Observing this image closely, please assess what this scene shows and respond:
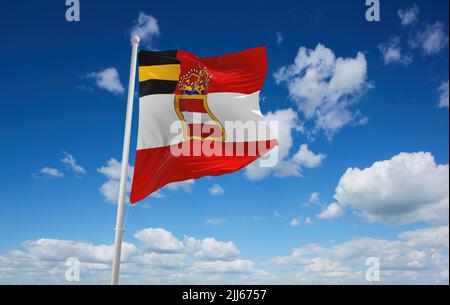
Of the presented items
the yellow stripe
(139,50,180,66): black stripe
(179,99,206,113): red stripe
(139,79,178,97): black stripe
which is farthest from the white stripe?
(139,50,180,66): black stripe

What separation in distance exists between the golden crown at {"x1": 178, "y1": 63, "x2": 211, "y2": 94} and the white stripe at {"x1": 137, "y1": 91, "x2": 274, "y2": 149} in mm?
382

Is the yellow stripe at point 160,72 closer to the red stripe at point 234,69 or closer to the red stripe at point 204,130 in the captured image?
the red stripe at point 234,69

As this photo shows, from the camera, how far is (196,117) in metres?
14.0

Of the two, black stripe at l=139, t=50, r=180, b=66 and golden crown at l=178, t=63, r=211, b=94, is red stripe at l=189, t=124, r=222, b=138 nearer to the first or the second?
golden crown at l=178, t=63, r=211, b=94

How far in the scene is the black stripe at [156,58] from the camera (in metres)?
14.0

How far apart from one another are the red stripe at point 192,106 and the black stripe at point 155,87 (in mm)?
538

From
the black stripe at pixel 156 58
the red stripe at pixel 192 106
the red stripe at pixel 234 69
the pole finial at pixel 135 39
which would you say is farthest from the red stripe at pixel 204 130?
the pole finial at pixel 135 39

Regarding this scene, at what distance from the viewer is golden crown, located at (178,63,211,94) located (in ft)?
46.8

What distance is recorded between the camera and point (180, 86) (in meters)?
14.3

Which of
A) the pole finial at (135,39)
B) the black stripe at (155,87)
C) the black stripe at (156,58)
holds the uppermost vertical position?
the pole finial at (135,39)

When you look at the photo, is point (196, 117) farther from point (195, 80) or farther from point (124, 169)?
point (124, 169)
